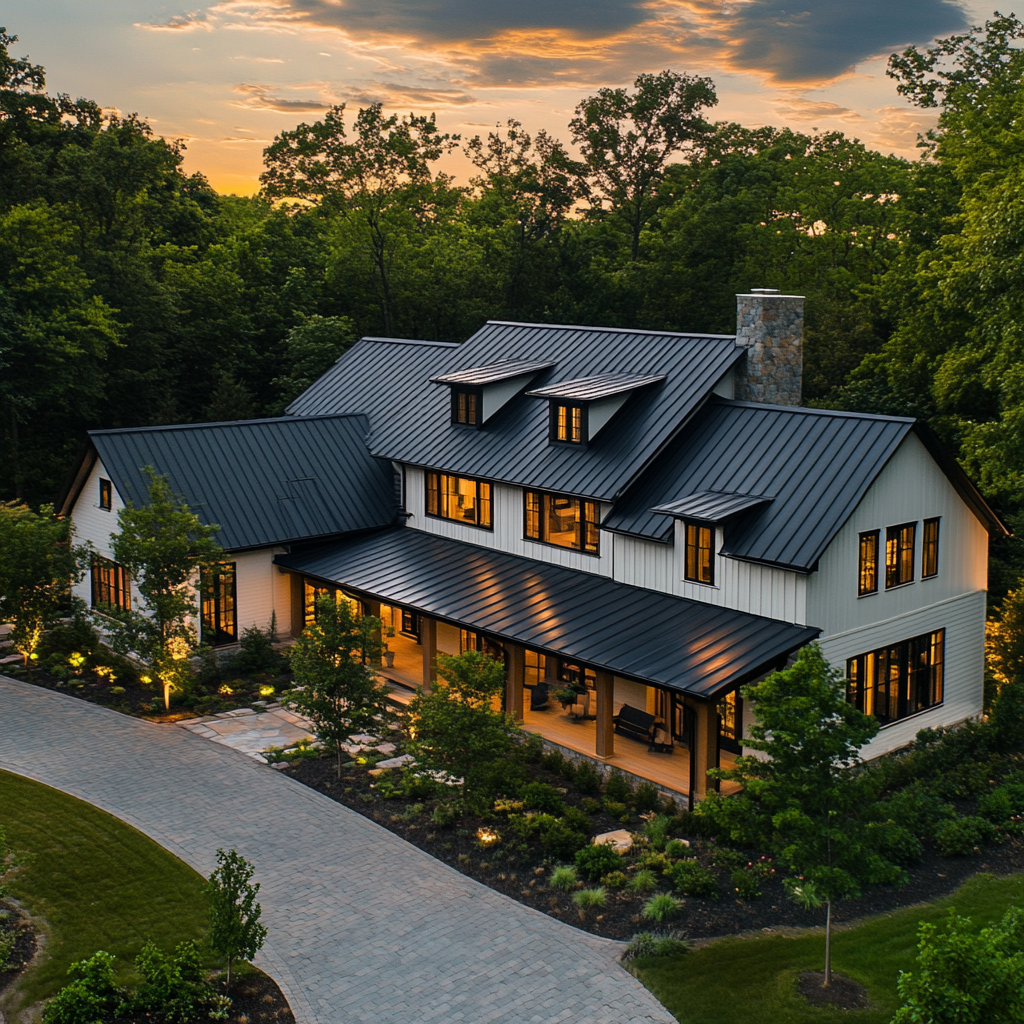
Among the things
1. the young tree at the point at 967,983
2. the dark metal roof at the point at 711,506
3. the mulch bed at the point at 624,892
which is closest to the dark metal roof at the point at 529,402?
the dark metal roof at the point at 711,506

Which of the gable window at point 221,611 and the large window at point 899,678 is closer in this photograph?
the large window at point 899,678

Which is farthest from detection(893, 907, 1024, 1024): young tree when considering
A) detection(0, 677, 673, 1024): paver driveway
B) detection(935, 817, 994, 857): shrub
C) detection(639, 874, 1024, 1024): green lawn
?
detection(935, 817, 994, 857): shrub

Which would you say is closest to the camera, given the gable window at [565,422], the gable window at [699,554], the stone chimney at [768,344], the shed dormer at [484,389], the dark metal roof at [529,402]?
the gable window at [699,554]

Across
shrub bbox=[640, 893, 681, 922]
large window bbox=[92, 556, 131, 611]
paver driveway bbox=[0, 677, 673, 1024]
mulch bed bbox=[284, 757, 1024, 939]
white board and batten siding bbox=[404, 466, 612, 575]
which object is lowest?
mulch bed bbox=[284, 757, 1024, 939]

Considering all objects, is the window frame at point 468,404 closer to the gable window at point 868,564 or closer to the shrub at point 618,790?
the gable window at point 868,564

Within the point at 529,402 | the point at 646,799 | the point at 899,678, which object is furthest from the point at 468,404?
the point at 899,678

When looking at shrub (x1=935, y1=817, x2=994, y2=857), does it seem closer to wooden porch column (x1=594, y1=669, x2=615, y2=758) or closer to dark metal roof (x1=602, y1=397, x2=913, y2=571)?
dark metal roof (x1=602, y1=397, x2=913, y2=571)

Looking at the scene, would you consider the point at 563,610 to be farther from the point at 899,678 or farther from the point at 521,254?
the point at 521,254
